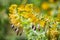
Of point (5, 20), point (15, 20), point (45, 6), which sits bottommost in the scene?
point (5, 20)

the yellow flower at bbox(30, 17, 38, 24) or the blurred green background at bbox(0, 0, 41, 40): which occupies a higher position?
the yellow flower at bbox(30, 17, 38, 24)

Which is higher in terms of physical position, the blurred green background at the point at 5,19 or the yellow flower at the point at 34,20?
the yellow flower at the point at 34,20

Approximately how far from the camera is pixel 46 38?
8.86 feet

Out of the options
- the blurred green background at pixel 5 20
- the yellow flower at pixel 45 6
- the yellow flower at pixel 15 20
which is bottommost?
the blurred green background at pixel 5 20

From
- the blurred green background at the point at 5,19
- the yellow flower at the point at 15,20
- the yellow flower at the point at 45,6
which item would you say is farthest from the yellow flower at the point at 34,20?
the yellow flower at the point at 45,6

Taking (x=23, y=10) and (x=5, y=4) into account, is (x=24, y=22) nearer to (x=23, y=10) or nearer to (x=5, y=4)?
(x=23, y=10)

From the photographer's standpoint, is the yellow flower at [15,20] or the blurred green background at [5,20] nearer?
the yellow flower at [15,20]

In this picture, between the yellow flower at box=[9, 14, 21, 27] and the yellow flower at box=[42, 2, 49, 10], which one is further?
the yellow flower at box=[42, 2, 49, 10]

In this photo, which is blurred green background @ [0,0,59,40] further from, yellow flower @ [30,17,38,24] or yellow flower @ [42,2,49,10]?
yellow flower @ [30,17,38,24]

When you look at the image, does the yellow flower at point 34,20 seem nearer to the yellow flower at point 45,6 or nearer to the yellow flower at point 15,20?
the yellow flower at point 15,20

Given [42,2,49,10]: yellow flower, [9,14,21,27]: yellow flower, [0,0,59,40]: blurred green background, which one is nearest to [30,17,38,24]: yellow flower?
[9,14,21,27]: yellow flower

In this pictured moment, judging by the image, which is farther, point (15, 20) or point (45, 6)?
point (45, 6)

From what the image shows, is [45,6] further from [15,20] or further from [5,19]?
[15,20]

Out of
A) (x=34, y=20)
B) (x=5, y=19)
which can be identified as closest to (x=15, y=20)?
(x=34, y=20)
